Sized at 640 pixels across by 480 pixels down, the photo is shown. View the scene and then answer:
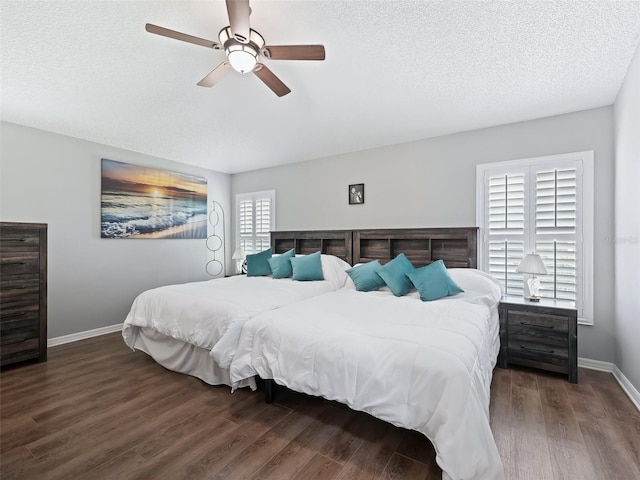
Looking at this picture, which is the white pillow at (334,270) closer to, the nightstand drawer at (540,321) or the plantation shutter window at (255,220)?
the plantation shutter window at (255,220)

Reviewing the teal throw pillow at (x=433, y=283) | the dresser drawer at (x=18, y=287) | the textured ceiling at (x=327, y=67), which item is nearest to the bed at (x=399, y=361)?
the teal throw pillow at (x=433, y=283)

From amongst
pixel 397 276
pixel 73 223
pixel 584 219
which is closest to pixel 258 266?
pixel 397 276

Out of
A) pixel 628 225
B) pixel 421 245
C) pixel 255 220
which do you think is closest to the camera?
pixel 628 225

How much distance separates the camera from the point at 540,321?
2.87m

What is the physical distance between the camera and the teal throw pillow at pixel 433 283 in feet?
9.50

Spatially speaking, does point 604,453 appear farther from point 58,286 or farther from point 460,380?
point 58,286

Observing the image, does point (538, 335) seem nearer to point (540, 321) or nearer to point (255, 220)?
point (540, 321)

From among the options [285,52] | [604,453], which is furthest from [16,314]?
[604,453]

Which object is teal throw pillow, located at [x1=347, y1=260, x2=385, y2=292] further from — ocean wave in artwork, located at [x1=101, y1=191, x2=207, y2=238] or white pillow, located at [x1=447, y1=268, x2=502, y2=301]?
ocean wave in artwork, located at [x1=101, y1=191, x2=207, y2=238]

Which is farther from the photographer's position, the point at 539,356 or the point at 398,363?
the point at 539,356

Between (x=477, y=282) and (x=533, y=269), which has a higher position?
(x=533, y=269)

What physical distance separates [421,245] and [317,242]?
1625 millimetres

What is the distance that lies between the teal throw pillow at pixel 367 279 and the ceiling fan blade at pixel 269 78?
6.84ft

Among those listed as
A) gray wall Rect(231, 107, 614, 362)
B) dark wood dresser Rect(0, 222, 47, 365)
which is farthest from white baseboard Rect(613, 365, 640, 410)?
dark wood dresser Rect(0, 222, 47, 365)
